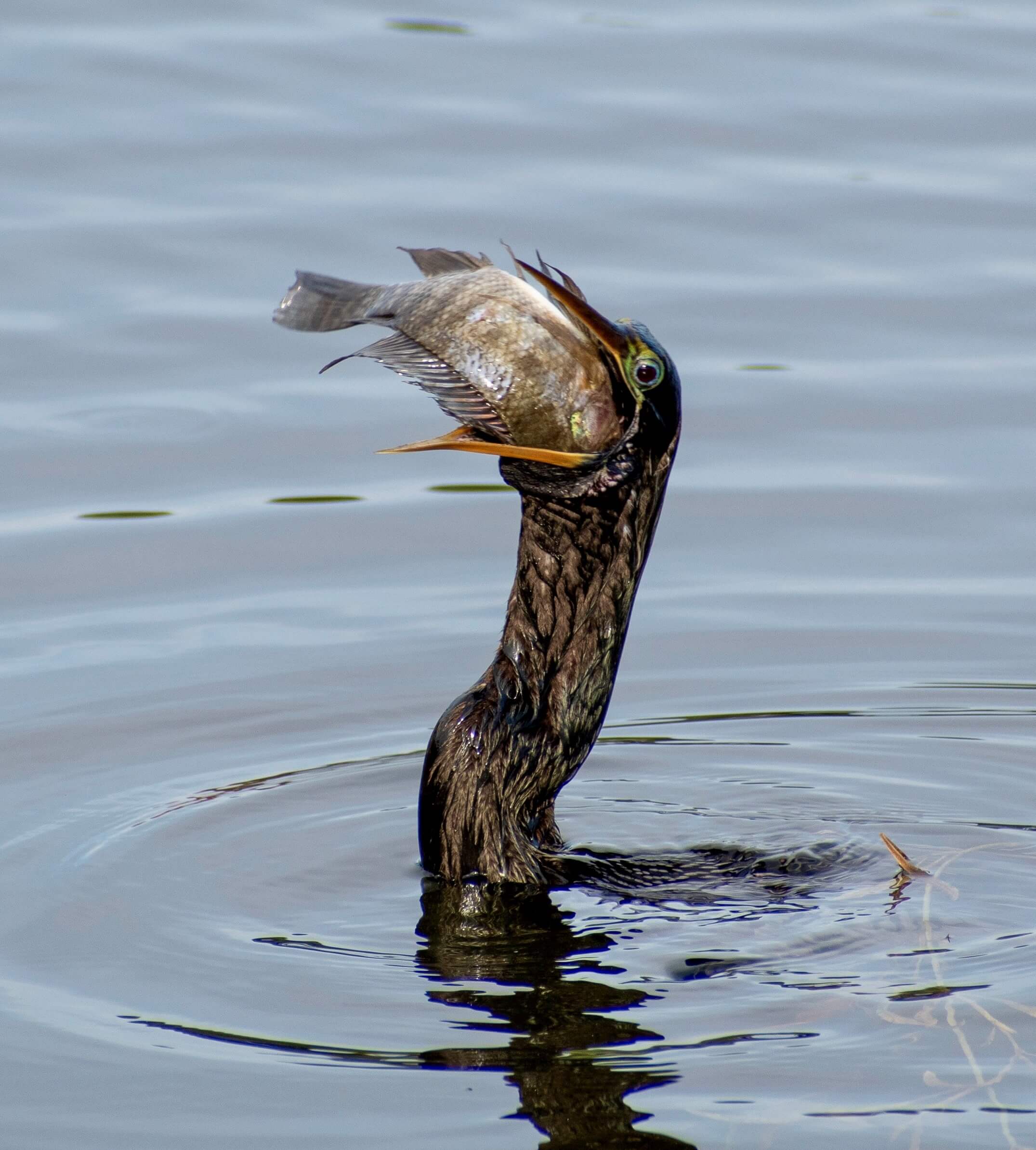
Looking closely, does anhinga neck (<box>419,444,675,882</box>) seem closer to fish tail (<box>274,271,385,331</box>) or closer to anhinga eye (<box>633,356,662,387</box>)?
anhinga eye (<box>633,356,662,387</box>)

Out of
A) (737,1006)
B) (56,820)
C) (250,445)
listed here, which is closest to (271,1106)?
(737,1006)

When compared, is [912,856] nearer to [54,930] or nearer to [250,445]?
[54,930]

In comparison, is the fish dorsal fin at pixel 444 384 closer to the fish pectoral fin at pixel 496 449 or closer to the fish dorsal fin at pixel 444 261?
the fish pectoral fin at pixel 496 449

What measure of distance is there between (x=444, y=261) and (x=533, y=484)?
538mm

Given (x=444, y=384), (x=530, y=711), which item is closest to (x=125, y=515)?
(x=530, y=711)

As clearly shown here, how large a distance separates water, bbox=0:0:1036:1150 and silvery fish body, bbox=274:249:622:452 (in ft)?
3.83

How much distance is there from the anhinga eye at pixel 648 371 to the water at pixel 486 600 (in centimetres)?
124

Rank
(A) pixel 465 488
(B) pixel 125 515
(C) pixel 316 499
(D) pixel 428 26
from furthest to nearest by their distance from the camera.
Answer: (D) pixel 428 26 < (A) pixel 465 488 < (C) pixel 316 499 < (B) pixel 125 515

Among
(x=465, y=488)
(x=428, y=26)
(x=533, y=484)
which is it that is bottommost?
(x=465, y=488)

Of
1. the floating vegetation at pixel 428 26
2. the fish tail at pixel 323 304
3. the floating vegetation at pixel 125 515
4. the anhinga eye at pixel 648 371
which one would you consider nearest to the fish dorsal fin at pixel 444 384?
the fish tail at pixel 323 304

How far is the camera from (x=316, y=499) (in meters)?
8.47

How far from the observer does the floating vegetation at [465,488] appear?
872cm

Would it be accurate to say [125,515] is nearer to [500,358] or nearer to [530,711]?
[530,711]

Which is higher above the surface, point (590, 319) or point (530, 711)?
point (590, 319)
